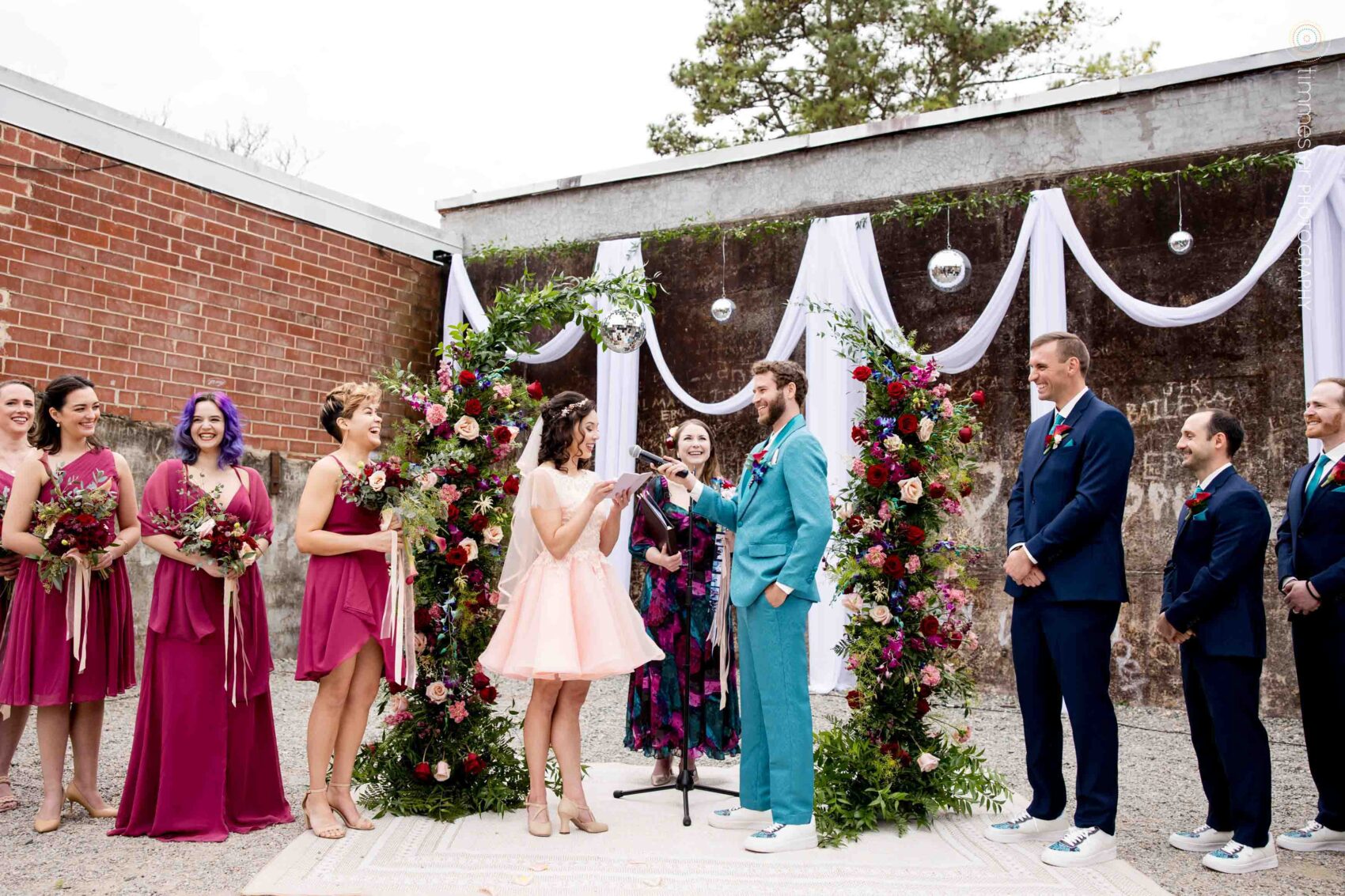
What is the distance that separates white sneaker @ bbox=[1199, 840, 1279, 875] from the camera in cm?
396

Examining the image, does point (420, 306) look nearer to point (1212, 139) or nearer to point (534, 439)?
point (534, 439)

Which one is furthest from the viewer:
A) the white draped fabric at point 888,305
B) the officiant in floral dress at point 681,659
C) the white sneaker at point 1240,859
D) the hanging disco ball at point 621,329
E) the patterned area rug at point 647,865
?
the white draped fabric at point 888,305

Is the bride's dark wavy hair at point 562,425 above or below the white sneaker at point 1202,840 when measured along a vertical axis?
above

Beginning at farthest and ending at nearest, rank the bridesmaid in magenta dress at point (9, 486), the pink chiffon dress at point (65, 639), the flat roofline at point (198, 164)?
the flat roofline at point (198, 164) < the bridesmaid in magenta dress at point (9, 486) < the pink chiffon dress at point (65, 639)

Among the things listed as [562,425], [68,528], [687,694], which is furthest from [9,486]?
[687,694]

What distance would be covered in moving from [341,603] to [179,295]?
4703mm

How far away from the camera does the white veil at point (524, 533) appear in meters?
4.42

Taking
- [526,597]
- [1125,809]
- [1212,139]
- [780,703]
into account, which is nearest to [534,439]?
[526,597]

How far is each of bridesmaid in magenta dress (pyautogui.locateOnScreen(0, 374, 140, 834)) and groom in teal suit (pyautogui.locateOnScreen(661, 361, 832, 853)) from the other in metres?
2.56

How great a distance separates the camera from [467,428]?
465cm

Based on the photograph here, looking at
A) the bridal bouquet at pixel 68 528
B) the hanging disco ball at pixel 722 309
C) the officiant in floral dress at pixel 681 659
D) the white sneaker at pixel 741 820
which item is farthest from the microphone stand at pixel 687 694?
the hanging disco ball at pixel 722 309

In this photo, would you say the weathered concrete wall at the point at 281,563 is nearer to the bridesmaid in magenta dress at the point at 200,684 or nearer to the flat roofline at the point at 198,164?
the flat roofline at the point at 198,164

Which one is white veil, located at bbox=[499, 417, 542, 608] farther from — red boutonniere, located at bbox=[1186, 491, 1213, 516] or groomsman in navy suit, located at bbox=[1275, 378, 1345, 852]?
groomsman in navy suit, located at bbox=[1275, 378, 1345, 852]

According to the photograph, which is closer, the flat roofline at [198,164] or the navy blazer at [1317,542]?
the navy blazer at [1317,542]
